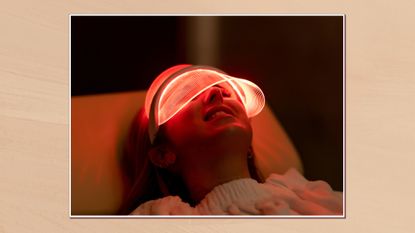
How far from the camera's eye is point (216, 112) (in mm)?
1464

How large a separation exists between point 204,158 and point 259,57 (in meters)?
0.32

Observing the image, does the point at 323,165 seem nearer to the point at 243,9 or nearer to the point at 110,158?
the point at 243,9

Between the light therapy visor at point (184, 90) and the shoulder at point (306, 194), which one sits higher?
the light therapy visor at point (184, 90)

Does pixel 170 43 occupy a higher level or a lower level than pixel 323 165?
higher

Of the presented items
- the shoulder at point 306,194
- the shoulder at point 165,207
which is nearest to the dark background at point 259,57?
the shoulder at point 306,194

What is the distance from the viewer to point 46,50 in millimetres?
1483

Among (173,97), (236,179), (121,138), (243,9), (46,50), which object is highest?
(243,9)

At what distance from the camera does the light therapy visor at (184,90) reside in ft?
4.72

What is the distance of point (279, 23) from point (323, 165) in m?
0.42

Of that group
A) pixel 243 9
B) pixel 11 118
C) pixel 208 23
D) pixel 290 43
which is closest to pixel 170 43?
pixel 208 23

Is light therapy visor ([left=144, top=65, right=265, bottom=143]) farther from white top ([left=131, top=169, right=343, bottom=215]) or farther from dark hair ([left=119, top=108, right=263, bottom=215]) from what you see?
white top ([left=131, top=169, right=343, bottom=215])

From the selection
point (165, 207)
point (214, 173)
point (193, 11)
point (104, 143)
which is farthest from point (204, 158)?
point (193, 11)

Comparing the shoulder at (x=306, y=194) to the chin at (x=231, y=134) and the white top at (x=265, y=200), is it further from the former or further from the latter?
the chin at (x=231, y=134)

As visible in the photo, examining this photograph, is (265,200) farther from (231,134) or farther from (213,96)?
(213,96)
